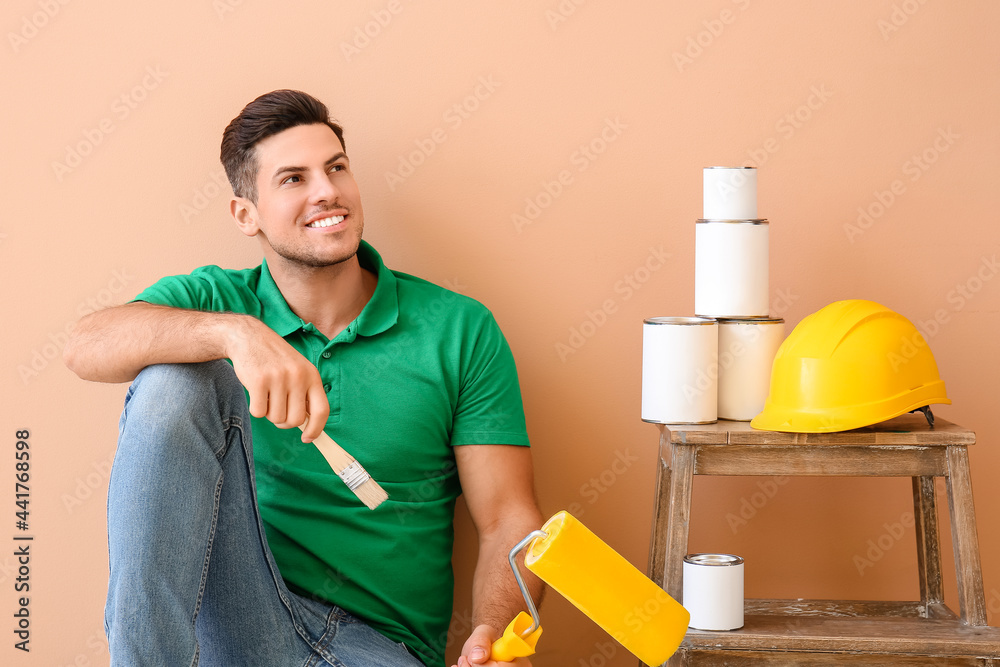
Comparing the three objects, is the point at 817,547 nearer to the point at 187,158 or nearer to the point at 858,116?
the point at 858,116

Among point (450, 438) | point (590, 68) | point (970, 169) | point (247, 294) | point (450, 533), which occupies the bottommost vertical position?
point (450, 533)

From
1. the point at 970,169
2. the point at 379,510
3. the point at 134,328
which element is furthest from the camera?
the point at 970,169

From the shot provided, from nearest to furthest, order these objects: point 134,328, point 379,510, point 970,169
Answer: point 134,328
point 379,510
point 970,169

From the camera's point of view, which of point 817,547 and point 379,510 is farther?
point 817,547

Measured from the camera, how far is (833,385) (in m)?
1.14

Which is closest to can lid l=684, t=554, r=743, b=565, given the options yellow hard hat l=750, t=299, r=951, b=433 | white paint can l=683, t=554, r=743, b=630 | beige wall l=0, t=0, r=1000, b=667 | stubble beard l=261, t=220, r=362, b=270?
white paint can l=683, t=554, r=743, b=630

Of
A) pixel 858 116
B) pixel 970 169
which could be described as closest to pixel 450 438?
pixel 858 116

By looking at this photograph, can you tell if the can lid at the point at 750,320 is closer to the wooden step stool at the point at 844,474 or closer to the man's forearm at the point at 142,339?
the wooden step stool at the point at 844,474

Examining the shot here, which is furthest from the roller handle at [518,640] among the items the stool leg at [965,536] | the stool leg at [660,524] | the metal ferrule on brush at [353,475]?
the stool leg at [965,536]

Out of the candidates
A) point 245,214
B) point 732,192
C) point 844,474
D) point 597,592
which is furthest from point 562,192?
point 597,592

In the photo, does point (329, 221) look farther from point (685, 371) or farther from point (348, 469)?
point (685, 371)

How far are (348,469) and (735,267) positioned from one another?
2.09ft

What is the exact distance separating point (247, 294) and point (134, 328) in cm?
27

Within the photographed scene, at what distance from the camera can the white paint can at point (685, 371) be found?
4.03ft
